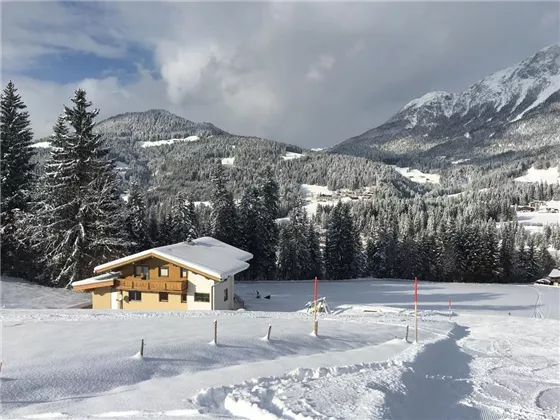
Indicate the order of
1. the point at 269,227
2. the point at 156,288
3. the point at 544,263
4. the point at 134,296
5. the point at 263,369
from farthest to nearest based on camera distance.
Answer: the point at 544,263 → the point at 269,227 → the point at 134,296 → the point at 156,288 → the point at 263,369

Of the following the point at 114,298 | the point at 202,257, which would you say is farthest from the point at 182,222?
the point at 114,298

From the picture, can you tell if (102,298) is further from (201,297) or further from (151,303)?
(201,297)

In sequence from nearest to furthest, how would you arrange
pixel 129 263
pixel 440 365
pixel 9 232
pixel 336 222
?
pixel 440 365, pixel 129 263, pixel 9 232, pixel 336 222

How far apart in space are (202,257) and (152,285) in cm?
418

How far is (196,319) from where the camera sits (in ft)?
69.9

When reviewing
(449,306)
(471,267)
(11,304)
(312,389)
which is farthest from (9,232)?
(471,267)

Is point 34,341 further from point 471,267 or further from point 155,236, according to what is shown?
point 471,267

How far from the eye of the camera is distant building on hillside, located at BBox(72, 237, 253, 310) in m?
30.1

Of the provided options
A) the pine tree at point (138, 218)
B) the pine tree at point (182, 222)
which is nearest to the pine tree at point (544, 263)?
the pine tree at point (182, 222)

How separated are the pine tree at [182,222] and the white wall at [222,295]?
21409 millimetres

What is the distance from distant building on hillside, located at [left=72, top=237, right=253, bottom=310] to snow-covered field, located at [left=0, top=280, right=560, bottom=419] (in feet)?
21.8

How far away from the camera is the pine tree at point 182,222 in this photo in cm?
5409

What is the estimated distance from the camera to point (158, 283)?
3027 centimetres

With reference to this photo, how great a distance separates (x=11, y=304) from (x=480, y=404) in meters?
26.9
